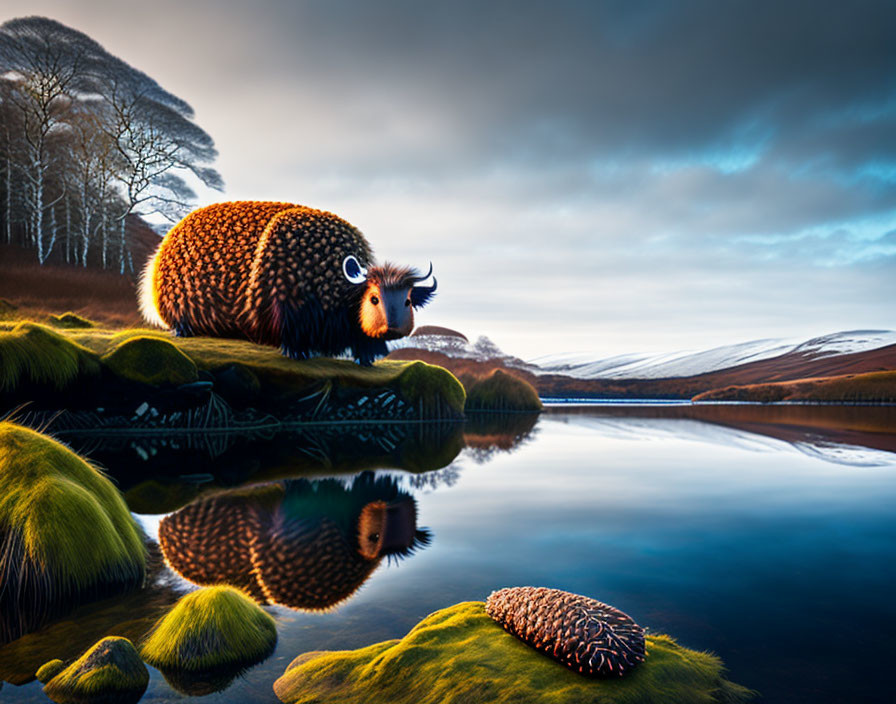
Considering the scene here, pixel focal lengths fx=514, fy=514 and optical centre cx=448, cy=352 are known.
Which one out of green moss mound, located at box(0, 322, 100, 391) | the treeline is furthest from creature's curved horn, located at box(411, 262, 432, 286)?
the treeline

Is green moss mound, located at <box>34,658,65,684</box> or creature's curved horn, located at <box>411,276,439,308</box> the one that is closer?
green moss mound, located at <box>34,658,65,684</box>

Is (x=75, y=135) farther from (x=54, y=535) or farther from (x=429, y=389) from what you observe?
(x=54, y=535)

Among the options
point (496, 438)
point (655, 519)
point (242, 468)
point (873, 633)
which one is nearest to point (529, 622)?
point (873, 633)

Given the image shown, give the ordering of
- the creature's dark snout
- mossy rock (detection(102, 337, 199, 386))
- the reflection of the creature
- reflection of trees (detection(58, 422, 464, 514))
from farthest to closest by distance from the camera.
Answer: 1. the creature's dark snout
2. mossy rock (detection(102, 337, 199, 386))
3. reflection of trees (detection(58, 422, 464, 514))
4. the reflection of the creature

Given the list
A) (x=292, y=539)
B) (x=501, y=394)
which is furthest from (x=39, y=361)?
(x=501, y=394)

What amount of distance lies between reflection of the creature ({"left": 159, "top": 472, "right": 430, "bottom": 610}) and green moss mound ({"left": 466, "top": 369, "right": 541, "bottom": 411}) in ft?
47.8

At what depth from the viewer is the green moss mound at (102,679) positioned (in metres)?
1.91

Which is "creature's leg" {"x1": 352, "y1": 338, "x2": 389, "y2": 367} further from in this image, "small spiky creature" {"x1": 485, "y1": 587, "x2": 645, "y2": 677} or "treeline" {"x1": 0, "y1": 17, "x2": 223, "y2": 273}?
"treeline" {"x1": 0, "y1": 17, "x2": 223, "y2": 273}

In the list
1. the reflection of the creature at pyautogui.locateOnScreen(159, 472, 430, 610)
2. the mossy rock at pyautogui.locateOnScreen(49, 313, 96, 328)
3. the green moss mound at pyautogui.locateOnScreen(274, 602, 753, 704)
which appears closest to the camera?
the green moss mound at pyautogui.locateOnScreen(274, 602, 753, 704)

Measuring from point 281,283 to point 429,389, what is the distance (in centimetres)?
515

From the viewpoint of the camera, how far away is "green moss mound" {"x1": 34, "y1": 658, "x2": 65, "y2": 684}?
2.03 metres

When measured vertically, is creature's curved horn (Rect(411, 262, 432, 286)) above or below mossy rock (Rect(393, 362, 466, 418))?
above

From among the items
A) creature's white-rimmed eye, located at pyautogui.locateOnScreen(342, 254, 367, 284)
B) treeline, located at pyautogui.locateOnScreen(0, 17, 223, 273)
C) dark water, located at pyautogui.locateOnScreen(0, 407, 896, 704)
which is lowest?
dark water, located at pyautogui.locateOnScreen(0, 407, 896, 704)

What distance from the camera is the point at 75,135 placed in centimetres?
3391
